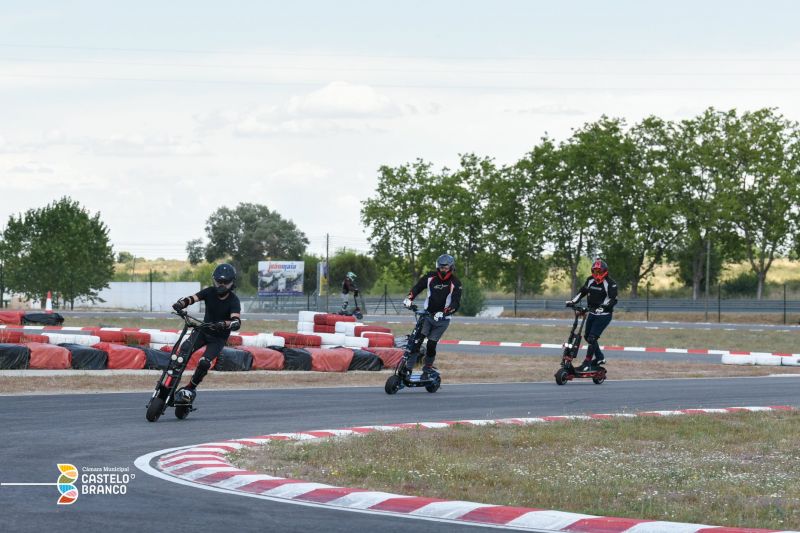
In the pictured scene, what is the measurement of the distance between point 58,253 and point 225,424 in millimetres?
53536

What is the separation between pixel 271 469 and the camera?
364 inches

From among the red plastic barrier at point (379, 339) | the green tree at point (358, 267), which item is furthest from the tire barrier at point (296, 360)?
the green tree at point (358, 267)

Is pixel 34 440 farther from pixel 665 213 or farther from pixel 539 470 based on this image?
pixel 665 213

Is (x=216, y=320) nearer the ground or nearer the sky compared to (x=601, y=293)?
nearer the ground

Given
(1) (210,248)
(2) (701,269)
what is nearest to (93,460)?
(2) (701,269)

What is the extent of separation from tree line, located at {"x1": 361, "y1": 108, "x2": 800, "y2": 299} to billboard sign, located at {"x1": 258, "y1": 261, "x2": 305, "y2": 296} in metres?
15.4

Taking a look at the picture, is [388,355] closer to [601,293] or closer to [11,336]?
[601,293]

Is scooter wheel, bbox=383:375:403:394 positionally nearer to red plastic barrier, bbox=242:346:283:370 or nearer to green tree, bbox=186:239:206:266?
red plastic barrier, bbox=242:346:283:370

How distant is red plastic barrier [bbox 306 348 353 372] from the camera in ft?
72.6

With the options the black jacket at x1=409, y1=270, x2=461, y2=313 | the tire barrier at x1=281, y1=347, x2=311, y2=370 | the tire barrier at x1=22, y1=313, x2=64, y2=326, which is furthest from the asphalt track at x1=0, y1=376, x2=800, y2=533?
the tire barrier at x1=22, y1=313, x2=64, y2=326

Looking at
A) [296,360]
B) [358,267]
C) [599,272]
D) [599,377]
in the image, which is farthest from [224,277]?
[358,267]

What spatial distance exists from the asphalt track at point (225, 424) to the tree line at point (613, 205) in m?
49.1

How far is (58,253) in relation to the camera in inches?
2516

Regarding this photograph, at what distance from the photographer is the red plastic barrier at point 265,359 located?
21641 millimetres
